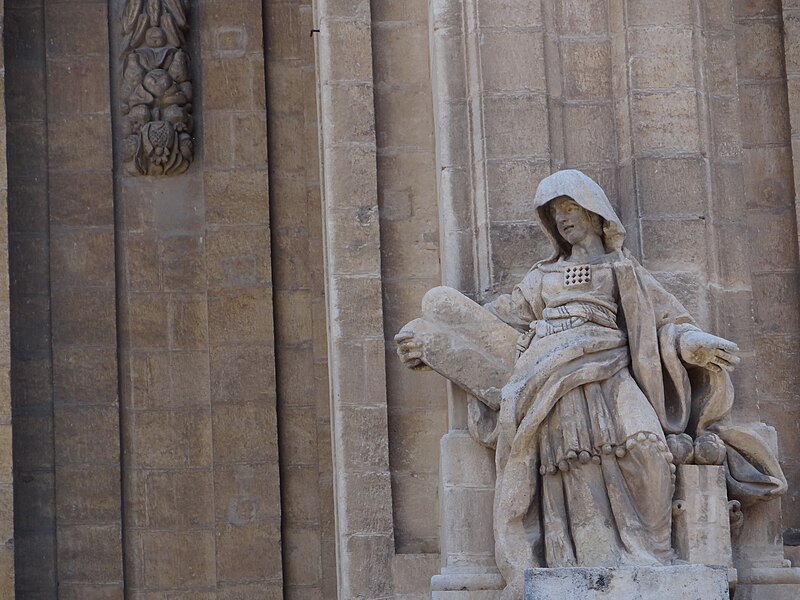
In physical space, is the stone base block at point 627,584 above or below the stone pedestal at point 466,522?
below

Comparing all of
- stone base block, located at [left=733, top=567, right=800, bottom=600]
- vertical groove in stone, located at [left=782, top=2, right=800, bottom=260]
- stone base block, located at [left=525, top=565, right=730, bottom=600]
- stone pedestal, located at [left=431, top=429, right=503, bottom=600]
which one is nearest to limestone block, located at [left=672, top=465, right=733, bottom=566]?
stone base block, located at [left=733, top=567, right=800, bottom=600]

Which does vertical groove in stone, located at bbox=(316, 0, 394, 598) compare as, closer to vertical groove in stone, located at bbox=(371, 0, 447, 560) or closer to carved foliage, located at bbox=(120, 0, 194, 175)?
vertical groove in stone, located at bbox=(371, 0, 447, 560)

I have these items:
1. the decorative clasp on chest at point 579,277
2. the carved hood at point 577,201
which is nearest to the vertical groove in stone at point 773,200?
the carved hood at point 577,201

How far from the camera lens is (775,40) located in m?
15.7

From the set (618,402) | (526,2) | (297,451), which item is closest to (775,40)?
(526,2)

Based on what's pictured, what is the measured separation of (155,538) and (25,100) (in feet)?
9.21

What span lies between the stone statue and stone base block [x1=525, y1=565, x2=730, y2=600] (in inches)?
10.6

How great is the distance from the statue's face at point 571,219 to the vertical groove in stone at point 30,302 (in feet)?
14.0

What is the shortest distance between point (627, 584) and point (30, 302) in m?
5.31

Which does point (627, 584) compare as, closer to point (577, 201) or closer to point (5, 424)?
point (577, 201)

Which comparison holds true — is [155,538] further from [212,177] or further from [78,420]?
[212,177]

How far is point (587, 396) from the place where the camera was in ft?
45.8

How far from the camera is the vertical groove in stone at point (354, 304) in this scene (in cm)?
1517

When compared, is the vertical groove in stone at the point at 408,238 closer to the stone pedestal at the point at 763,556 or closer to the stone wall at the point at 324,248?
the stone wall at the point at 324,248
